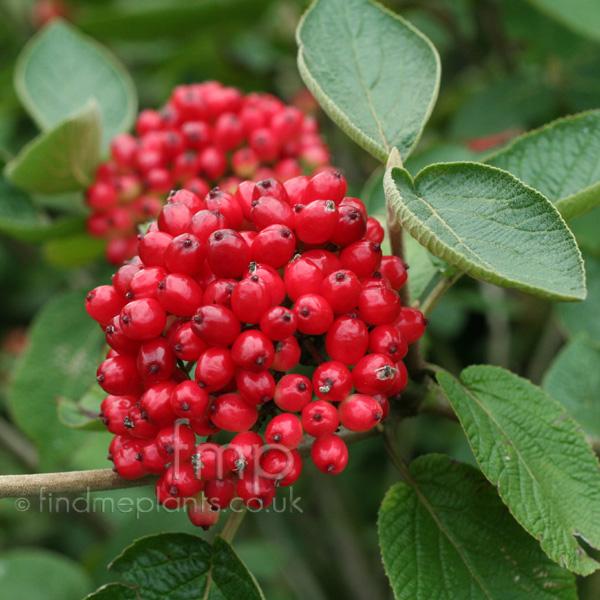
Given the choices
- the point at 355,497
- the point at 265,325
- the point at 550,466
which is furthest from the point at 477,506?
the point at 355,497

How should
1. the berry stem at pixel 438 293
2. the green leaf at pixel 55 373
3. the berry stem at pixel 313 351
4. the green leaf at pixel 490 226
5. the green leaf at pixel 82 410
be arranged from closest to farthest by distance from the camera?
the green leaf at pixel 490 226 < the berry stem at pixel 313 351 < the berry stem at pixel 438 293 < the green leaf at pixel 82 410 < the green leaf at pixel 55 373

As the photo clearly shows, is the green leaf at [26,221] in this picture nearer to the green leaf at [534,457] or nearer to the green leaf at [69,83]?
the green leaf at [69,83]

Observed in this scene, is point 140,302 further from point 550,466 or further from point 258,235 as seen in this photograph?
point 550,466

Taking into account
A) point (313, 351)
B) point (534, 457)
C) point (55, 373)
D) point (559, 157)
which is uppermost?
point (559, 157)

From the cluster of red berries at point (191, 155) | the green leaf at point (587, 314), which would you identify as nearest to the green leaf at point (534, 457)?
the green leaf at point (587, 314)

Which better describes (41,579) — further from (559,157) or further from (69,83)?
(559,157)

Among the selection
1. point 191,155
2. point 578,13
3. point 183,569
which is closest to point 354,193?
point 191,155
